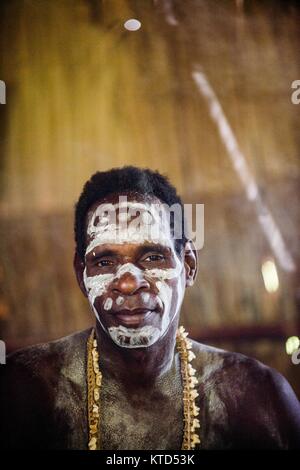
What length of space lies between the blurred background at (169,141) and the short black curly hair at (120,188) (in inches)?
1.9

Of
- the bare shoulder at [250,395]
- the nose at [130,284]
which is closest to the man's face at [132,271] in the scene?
the nose at [130,284]

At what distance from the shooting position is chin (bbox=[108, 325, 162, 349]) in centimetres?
196

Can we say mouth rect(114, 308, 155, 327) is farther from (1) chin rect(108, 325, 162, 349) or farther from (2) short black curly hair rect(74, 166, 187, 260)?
(2) short black curly hair rect(74, 166, 187, 260)

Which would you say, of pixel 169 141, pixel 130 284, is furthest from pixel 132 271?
pixel 169 141

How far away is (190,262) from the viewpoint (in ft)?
7.02

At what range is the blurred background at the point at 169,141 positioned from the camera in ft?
7.11

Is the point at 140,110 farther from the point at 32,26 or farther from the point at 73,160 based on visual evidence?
the point at 32,26

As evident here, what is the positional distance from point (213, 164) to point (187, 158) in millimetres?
128

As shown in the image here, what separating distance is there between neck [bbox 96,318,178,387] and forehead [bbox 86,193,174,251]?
410 millimetres

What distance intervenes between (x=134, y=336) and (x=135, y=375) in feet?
0.57

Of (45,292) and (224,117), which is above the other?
(224,117)

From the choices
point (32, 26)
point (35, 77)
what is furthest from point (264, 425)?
point (32, 26)

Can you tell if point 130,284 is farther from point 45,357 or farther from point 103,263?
point 45,357

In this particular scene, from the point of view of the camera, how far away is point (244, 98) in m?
2.32
